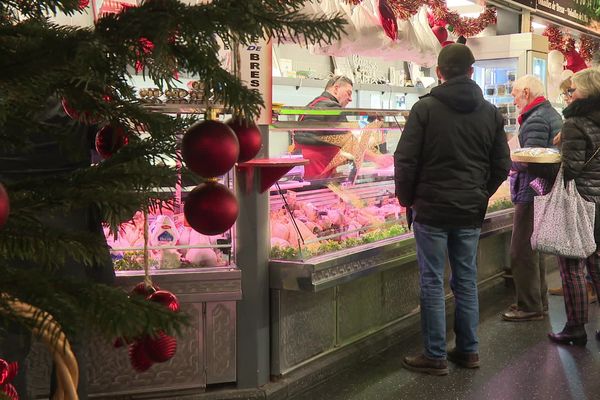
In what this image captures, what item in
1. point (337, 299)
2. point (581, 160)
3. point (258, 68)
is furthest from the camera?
point (581, 160)

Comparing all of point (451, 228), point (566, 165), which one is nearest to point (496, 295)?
point (566, 165)

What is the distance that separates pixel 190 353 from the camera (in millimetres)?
3588

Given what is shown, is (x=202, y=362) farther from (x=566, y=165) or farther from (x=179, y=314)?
(x=179, y=314)

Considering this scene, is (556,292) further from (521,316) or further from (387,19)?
(387,19)

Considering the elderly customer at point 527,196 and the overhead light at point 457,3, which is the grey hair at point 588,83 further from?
the overhead light at point 457,3

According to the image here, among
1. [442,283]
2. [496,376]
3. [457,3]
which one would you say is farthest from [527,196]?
[457,3]

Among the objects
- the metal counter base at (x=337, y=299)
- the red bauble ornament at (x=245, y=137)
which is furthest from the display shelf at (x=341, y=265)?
the red bauble ornament at (x=245, y=137)

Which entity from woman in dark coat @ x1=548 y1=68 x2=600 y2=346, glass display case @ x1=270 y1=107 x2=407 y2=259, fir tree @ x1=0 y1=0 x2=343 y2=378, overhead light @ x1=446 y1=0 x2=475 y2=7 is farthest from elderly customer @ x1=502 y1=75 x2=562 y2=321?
fir tree @ x1=0 y1=0 x2=343 y2=378

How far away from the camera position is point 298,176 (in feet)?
13.6

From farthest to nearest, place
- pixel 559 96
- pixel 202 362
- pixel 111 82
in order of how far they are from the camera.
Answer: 1. pixel 559 96
2. pixel 202 362
3. pixel 111 82

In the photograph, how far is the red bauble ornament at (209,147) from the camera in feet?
3.33

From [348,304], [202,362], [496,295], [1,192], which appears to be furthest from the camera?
[496,295]

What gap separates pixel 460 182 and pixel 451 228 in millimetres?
278

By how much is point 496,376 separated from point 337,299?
41.1 inches
